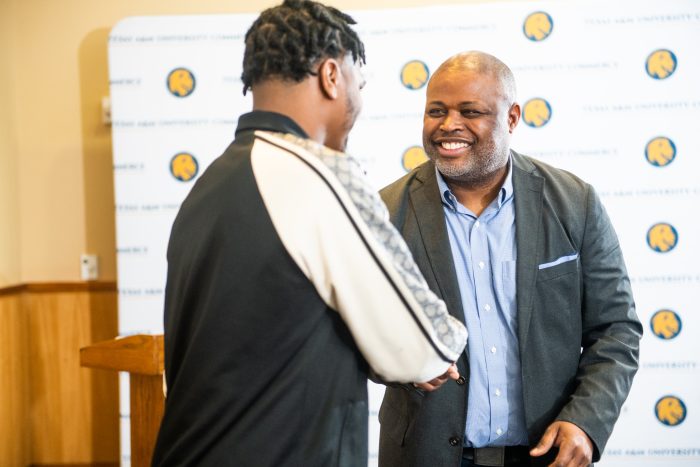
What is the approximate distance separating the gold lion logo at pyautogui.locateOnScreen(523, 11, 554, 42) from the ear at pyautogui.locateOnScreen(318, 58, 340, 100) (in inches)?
100

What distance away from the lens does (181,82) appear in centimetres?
362

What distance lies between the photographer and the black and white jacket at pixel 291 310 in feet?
3.54

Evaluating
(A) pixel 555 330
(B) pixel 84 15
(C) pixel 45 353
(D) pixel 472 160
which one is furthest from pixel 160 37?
(A) pixel 555 330

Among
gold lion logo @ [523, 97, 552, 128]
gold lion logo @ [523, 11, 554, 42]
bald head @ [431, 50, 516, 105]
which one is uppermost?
gold lion logo @ [523, 11, 554, 42]

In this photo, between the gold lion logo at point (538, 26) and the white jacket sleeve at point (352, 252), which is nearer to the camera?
the white jacket sleeve at point (352, 252)

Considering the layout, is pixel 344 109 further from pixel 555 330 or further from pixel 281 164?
pixel 555 330

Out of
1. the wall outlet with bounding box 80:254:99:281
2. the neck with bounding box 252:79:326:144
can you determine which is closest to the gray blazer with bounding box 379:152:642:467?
the neck with bounding box 252:79:326:144

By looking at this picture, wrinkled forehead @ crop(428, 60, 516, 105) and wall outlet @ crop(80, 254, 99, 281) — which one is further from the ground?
wrinkled forehead @ crop(428, 60, 516, 105)

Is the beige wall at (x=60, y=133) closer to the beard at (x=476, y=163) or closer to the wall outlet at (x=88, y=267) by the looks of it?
the wall outlet at (x=88, y=267)

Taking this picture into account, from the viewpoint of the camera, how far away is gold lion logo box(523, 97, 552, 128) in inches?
140

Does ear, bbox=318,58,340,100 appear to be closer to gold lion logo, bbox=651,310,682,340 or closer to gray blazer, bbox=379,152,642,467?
gray blazer, bbox=379,152,642,467

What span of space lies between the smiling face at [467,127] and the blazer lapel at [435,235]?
6 centimetres

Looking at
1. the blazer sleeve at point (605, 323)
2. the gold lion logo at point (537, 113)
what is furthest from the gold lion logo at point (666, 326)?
the blazer sleeve at point (605, 323)

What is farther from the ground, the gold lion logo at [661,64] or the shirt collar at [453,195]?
the gold lion logo at [661,64]
